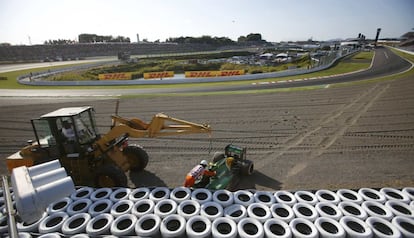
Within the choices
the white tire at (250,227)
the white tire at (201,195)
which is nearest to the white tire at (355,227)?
the white tire at (250,227)

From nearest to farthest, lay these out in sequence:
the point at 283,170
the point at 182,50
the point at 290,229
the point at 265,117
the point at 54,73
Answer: the point at 290,229 → the point at 283,170 → the point at 265,117 → the point at 54,73 → the point at 182,50

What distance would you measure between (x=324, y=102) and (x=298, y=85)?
657 cm

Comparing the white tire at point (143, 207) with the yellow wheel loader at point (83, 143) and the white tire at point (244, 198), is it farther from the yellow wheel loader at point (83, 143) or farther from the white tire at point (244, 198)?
the yellow wheel loader at point (83, 143)

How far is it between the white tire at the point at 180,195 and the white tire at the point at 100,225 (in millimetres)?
1051

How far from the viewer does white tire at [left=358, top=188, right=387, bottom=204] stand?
3931mm

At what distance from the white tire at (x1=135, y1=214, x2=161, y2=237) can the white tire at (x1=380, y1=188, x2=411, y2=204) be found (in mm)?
3923

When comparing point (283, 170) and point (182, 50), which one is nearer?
point (283, 170)

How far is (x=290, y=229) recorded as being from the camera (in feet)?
10.7

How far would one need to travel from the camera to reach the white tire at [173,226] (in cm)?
325

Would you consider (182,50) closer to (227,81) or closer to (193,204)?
(227,81)

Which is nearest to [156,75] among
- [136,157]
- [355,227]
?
[136,157]

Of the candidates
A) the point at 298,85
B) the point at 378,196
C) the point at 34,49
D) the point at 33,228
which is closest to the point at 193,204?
the point at 33,228

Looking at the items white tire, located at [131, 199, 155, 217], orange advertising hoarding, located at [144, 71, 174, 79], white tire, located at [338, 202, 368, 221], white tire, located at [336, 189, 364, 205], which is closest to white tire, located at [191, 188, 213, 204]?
white tire, located at [131, 199, 155, 217]

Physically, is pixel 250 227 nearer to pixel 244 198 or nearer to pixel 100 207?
pixel 244 198
